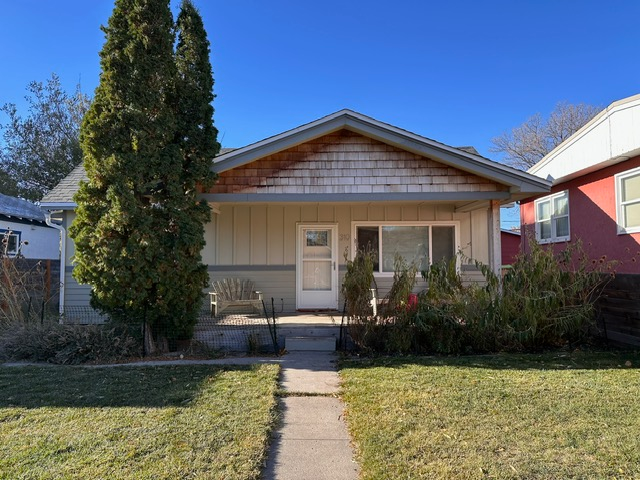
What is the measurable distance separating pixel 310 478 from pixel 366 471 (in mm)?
387

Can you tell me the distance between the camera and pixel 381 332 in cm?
640

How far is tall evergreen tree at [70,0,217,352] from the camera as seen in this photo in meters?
5.95

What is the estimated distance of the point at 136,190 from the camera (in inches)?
242

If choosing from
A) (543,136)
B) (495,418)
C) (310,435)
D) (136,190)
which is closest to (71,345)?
(136,190)

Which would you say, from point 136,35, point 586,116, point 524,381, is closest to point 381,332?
point 524,381

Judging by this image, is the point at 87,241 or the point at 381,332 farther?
the point at 381,332

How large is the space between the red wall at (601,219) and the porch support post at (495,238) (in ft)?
8.85

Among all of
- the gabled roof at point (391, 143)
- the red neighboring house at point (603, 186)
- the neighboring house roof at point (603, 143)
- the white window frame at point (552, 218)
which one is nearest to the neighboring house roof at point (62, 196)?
the gabled roof at point (391, 143)

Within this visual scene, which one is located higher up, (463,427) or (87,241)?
(87,241)

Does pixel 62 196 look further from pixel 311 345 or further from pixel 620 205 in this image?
pixel 620 205

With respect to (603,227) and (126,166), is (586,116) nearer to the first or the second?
(603,227)

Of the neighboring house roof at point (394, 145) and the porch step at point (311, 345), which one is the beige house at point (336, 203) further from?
the porch step at point (311, 345)

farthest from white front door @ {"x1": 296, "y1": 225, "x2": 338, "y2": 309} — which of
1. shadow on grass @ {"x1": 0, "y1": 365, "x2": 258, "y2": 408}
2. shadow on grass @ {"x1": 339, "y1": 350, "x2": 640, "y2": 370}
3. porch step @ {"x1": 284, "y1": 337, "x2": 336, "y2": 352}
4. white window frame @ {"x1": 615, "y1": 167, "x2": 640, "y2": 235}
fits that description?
white window frame @ {"x1": 615, "y1": 167, "x2": 640, "y2": 235}

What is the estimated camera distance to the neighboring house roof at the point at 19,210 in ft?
52.6
